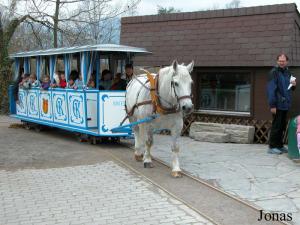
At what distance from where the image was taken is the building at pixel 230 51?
37.9 ft

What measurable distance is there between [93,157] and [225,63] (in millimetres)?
4532

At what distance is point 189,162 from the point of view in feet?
30.5

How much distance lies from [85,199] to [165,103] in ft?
7.30

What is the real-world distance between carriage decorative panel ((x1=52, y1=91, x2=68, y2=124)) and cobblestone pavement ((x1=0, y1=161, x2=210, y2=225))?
367cm

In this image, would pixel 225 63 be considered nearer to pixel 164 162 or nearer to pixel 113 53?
pixel 113 53

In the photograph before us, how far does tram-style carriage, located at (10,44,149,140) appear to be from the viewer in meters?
11.1

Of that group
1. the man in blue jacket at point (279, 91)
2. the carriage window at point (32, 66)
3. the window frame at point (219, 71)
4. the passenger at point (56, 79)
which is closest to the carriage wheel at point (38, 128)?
the carriage window at point (32, 66)

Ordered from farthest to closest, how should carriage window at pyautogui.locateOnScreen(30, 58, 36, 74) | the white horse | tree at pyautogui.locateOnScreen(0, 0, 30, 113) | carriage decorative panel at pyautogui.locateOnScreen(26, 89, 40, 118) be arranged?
tree at pyautogui.locateOnScreen(0, 0, 30, 113) → carriage window at pyautogui.locateOnScreen(30, 58, 36, 74) → carriage decorative panel at pyautogui.locateOnScreen(26, 89, 40, 118) → the white horse

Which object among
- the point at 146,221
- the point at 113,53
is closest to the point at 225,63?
the point at 113,53

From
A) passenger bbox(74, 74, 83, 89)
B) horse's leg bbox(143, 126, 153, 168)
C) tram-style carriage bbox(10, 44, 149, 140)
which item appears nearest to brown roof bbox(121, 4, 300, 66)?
tram-style carriage bbox(10, 44, 149, 140)

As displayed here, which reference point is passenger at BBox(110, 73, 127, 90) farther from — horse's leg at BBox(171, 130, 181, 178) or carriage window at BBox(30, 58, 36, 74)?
carriage window at BBox(30, 58, 36, 74)

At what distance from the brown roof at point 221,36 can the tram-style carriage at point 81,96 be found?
178cm

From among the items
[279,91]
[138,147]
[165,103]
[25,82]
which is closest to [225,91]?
[279,91]

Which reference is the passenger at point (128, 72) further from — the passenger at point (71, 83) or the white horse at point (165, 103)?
the white horse at point (165, 103)
